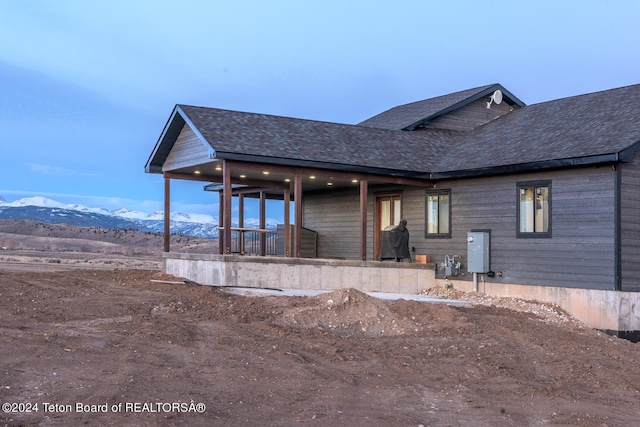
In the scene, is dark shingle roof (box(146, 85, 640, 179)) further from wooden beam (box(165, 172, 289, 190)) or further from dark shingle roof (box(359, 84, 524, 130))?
dark shingle roof (box(359, 84, 524, 130))

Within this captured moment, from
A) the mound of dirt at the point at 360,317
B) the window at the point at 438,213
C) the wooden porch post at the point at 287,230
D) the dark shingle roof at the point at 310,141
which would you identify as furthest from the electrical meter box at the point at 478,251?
the wooden porch post at the point at 287,230

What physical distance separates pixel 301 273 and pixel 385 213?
5.31 metres

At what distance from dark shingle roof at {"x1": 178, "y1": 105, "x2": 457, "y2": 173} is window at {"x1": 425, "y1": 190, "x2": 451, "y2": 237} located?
88 centimetres

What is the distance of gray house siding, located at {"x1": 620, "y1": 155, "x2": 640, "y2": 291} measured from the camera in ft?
50.8

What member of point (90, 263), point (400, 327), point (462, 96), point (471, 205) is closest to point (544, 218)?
point (471, 205)

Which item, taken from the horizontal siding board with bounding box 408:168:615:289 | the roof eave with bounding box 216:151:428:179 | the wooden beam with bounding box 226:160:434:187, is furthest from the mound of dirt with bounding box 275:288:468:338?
the wooden beam with bounding box 226:160:434:187

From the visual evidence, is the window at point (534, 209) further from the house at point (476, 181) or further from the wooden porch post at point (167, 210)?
the wooden porch post at point (167, 210)

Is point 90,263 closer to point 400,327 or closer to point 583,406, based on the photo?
point 400,327

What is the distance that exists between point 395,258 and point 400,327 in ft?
24.9

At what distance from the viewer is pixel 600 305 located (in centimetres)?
1570

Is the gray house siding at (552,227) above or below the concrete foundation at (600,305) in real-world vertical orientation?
above

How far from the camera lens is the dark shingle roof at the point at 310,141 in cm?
1798

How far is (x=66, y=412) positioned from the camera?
670 centimetres

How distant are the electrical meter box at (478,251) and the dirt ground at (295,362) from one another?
A: 2.16 metres
